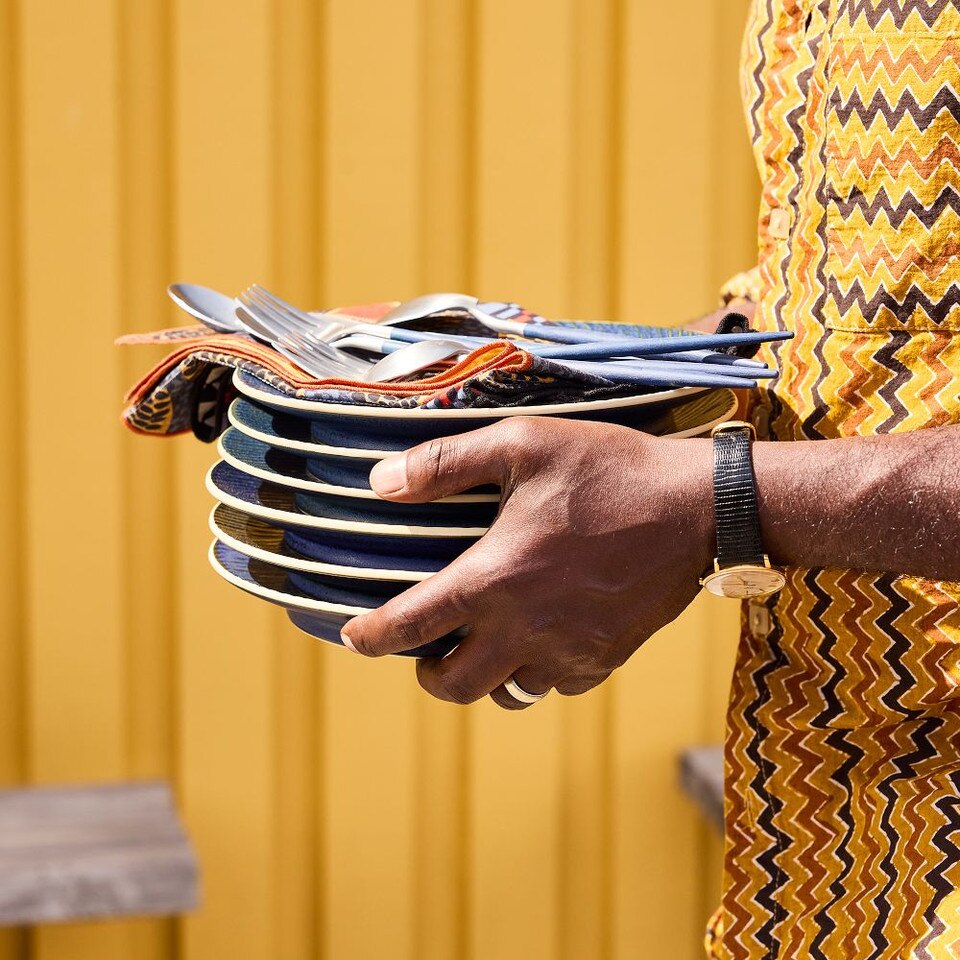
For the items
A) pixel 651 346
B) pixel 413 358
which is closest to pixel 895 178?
pixel 651 346

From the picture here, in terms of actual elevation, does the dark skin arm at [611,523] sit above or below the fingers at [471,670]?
above

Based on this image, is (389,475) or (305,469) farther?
(305,469)

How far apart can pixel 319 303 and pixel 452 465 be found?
1.43 metres

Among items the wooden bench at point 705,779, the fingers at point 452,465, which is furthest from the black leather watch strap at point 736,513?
the wooden bench at point 705,779

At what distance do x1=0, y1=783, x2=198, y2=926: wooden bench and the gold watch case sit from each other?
3.91 feet

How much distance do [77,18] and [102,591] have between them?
0.79 m

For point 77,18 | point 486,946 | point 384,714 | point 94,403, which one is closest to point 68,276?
point 94,403

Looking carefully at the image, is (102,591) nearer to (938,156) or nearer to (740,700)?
(740,700)

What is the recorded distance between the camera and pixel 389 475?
702 millimetres

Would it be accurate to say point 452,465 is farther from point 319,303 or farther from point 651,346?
point 319,303

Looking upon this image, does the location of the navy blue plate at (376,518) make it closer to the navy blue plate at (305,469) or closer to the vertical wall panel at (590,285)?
the navy blue plate at (305,469)

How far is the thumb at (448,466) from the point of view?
0.69m

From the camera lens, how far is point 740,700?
945 millimetres

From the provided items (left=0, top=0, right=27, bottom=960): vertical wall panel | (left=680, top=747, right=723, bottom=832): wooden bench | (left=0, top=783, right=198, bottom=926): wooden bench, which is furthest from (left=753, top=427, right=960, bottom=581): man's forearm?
(left=0, top=0, right=27, bottom=960): vertical wall panel
